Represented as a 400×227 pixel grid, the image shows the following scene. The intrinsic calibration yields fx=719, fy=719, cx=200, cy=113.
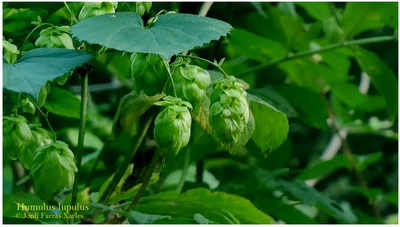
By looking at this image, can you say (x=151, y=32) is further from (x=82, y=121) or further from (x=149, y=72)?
(x=82, y=121)

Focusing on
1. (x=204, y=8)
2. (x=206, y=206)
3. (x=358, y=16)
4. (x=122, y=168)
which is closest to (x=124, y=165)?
(x=122, y=168)

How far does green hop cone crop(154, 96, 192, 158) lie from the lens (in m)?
0.63

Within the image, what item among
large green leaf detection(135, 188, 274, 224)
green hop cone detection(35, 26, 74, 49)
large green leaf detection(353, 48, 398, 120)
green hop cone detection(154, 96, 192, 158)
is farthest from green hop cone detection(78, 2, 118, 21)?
large green leaf detection(353, 48, 398, 120)

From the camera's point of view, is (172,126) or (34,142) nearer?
(172,126)

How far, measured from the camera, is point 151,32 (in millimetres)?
647

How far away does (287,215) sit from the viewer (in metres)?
1.14

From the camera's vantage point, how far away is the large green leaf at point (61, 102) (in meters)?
0.91

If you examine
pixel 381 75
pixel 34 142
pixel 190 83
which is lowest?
pixel 381 75

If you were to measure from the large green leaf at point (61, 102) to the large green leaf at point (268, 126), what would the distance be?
244mm

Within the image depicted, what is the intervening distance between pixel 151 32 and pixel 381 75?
58 cm

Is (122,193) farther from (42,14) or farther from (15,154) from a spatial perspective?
(42,14)

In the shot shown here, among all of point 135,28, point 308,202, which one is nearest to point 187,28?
point 135,28

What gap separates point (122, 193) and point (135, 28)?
0.79ft

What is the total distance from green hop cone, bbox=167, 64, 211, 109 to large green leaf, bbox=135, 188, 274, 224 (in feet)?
0.60
